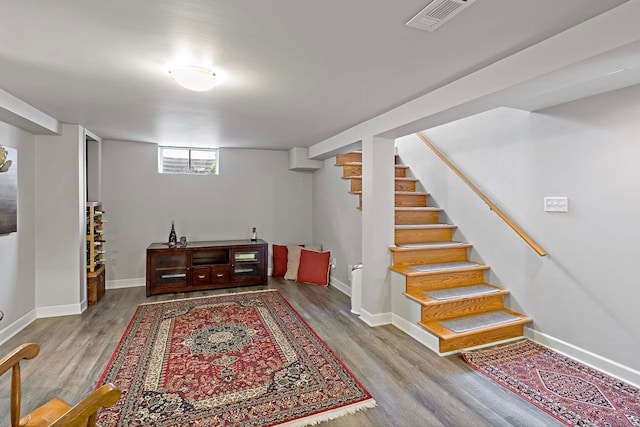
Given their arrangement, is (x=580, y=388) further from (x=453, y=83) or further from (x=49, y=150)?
(x=49, y=150)

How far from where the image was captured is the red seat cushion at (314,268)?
507 centimetres

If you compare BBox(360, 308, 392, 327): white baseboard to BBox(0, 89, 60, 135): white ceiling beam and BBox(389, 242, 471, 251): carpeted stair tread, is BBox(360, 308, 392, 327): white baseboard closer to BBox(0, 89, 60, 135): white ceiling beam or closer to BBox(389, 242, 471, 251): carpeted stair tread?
BBox(389, 242, 471, 251): carpeted stair tread

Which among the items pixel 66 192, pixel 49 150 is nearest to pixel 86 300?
pixel 66 192

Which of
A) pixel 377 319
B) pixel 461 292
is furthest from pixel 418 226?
pixel 377 319

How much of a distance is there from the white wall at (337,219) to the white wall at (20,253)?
12.1 ft

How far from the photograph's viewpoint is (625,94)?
2.40 metres

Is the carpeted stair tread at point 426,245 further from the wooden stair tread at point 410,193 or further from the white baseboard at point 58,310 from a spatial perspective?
the white baseboard at point 58,310

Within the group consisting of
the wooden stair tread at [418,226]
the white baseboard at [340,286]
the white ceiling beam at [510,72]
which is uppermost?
the white ceiling beam at [510,72]

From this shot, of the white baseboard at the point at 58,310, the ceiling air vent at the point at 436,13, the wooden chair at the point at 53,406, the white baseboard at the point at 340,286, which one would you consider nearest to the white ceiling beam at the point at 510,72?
the ceiling air vent at the point at 436,13

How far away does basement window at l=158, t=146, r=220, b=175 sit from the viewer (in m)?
5.27

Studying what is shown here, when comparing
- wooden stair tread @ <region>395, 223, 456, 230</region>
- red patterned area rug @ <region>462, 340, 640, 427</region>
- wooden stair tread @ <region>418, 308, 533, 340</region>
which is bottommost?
red patterned area rug @ <region>462, 340, 640, 427</region>

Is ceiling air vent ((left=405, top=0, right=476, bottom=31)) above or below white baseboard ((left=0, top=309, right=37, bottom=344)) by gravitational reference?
above

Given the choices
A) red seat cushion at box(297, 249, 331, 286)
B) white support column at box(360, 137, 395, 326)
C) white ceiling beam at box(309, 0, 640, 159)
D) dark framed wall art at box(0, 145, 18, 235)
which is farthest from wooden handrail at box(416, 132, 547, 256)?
dark framed wall art at box(0, 145, 18, 235)

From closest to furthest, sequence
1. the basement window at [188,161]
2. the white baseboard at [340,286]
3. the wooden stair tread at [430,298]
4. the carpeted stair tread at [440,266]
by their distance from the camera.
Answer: the wooden stair tread at [430,298]
the carpeted stair tread at [440,266]
the white baseboard at [340,286]
the basement window at [188,161]
